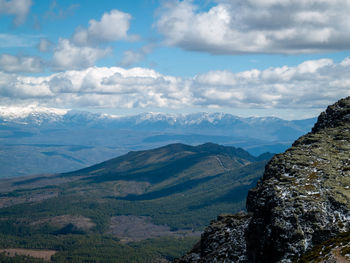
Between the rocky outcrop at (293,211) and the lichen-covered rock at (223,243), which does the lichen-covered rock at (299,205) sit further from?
the lichen-covered rock at (223,243)

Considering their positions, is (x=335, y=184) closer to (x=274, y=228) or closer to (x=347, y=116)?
(x=274, y=228)

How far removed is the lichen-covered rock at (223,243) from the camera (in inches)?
1999

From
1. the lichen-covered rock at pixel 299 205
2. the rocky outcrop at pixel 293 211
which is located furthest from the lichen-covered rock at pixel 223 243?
the lichen-covered rock at pixel 299 205

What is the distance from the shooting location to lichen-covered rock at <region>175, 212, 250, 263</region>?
50.8 metres

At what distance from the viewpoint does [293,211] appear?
4281 centimetres

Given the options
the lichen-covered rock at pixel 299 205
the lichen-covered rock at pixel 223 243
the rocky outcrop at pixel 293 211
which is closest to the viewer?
the lichen-covered rock at pixel 299 205

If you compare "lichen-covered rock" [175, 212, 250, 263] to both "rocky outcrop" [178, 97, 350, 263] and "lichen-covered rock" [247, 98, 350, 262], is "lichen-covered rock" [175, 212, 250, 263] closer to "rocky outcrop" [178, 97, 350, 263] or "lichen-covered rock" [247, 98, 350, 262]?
"rocky outcrop" [178, 97, 350, 263]

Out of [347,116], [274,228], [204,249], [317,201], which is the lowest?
[204,249]

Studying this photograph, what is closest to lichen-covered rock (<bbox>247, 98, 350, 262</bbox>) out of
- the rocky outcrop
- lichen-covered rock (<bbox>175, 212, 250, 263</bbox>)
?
the rocky outcrop

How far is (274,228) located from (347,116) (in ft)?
121

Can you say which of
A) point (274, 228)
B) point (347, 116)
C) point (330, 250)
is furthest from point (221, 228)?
point (347, 116)

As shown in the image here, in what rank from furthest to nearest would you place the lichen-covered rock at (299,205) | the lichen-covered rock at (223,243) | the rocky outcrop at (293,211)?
the lichen-covered rock at (223,243)
the rocky outcrop at (293,211)
the lichen-covered rock at (299,205)

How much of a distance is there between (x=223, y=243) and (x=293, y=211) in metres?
16.4

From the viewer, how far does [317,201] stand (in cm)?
4425
